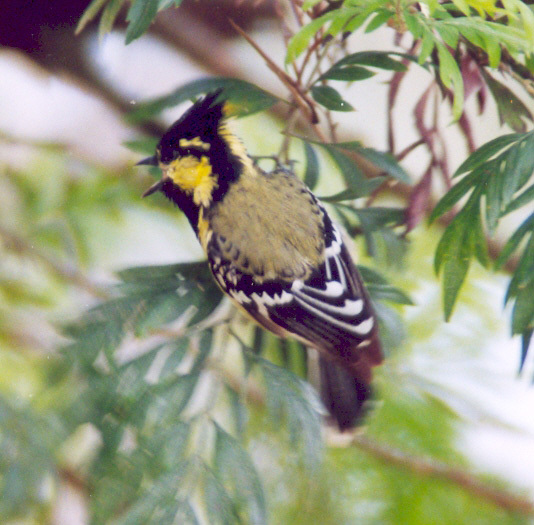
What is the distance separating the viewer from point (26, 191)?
3.29 feet

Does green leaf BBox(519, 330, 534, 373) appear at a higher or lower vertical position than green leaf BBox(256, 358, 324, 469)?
higher

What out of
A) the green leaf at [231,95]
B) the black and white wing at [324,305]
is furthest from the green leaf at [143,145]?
the black and white wing at [324,305]

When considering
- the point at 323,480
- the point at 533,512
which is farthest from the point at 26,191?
the point at 533,512

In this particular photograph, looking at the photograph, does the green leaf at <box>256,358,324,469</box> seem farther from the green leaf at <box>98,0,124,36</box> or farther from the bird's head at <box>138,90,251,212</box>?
the green leaf at <box>98,0,124,36</box>

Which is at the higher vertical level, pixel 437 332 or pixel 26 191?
pixel 26 191

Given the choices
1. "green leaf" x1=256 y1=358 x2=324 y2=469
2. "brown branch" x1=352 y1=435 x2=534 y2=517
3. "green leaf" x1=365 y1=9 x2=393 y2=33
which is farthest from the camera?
"brown branch" x1=352 y1=435 x2=534 y2=517

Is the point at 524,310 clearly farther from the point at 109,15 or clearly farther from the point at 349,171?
the point at 109,15

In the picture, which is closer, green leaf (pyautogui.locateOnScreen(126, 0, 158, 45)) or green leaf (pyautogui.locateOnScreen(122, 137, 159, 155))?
green leaf (pyautogui.locateOnScreen(126, 0, 158, 45))

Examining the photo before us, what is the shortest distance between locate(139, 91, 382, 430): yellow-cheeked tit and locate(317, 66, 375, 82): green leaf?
0.33 feet

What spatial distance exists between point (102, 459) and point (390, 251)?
0.32 m

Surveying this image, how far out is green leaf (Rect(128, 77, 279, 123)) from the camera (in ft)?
1.86

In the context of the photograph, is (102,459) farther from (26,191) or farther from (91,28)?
(26,191)

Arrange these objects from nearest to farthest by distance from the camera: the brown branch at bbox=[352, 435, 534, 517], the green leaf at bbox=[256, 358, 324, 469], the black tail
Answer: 1. the green leaf at bbox=[256, 358, 324, 469]
2. the black tail
3. the brown branch at bbox=[352, 435, 534, 517]

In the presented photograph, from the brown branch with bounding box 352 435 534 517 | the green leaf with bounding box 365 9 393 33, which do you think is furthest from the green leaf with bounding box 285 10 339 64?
the brown branch with bounding box 352 435 534 517
